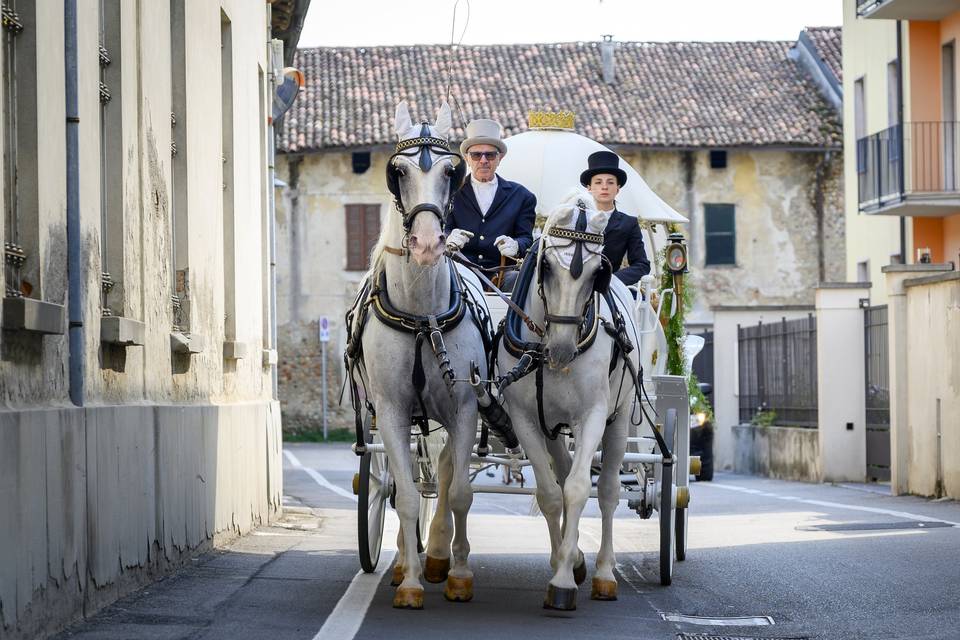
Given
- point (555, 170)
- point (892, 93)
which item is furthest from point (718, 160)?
point (555, 170)

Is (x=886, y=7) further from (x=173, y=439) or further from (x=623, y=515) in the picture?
(x=173, y=439)

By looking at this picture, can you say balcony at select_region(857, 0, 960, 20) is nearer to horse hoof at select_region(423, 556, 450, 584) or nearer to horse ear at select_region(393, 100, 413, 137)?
horse hoof at select_region(423, 556, 450, 584)

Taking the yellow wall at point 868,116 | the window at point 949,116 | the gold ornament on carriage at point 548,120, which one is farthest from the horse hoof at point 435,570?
the yellow wall at point 868,116

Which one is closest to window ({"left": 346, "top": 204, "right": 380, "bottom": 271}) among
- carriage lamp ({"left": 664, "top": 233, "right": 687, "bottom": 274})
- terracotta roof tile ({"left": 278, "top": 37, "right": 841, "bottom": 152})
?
terracotta roof tile ({"left": 278, "top": 37, "right": 841, "bottom": 152})

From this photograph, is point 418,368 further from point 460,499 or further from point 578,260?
point 578,260

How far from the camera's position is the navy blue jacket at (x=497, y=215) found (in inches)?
447

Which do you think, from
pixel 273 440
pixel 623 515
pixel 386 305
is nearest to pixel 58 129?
pixel 386 305

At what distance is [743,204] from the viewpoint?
49.6 meters

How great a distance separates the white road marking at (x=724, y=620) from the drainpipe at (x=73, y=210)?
350cm

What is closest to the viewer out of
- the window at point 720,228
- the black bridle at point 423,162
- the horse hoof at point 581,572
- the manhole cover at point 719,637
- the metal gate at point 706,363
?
the manhole cover at point 719,637

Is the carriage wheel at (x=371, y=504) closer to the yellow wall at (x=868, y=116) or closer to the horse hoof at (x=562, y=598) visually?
the horse hoof at (x=562, y=598)

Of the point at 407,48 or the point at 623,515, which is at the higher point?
the point at 407,48

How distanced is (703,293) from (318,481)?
25945 millimetres

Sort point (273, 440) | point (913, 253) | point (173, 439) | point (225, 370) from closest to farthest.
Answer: point (173, 439) → point (225, 370) → point (273, 440) → point (913, 253)
